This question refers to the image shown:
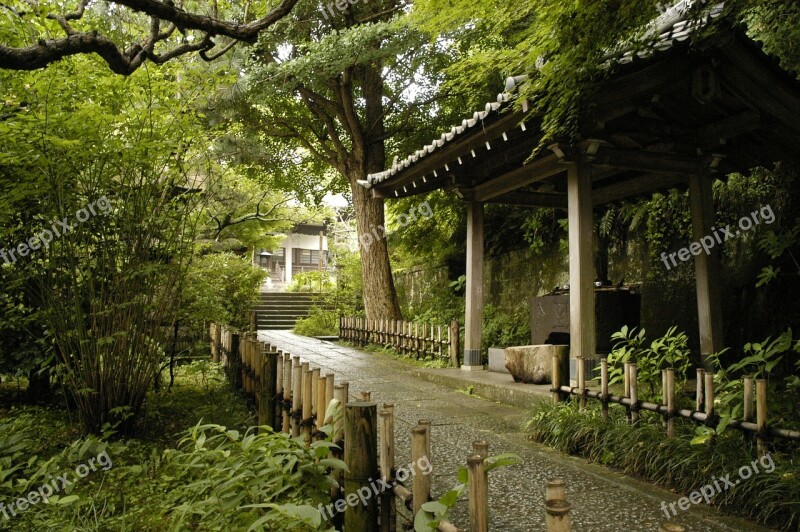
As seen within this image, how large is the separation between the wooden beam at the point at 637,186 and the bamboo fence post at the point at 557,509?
6037 mm

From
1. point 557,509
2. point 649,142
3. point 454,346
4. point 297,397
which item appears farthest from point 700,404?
point 454,346

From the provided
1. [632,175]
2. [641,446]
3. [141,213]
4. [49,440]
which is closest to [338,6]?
[632,175]

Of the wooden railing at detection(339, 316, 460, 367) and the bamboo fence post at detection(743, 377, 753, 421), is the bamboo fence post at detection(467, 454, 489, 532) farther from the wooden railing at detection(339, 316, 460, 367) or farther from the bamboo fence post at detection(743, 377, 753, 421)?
the wooden railing at detection(339, 316, 460, 367)

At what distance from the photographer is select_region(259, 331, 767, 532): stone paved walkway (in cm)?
283

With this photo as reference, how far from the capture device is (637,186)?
7.07 meters

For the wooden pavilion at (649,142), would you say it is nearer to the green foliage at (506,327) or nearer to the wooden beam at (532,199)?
the wooden beam at (532,199)

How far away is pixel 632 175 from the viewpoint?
7.27m

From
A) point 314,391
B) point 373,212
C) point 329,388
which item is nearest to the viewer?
point 329,388

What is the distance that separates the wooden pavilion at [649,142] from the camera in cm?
474

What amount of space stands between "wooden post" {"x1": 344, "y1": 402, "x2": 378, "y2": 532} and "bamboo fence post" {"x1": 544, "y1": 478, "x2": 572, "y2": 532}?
1.12 m

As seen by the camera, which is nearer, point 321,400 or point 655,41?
point 321,400

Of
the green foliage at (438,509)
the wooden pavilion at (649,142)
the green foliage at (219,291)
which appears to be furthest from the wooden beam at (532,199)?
the green foliage at (438,509)

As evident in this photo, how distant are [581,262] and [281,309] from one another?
1717 centimetres

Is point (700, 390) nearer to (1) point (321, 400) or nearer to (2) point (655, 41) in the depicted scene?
(1) point (321, 400)
